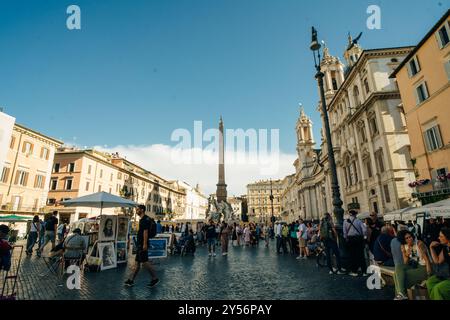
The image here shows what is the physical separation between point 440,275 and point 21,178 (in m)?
36.6

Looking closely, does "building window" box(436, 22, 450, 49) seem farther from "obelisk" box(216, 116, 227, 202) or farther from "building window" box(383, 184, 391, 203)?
"obelisk" box(216, 116, 227, 202)

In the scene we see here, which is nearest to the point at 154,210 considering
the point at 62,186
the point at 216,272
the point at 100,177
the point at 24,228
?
the point at 100,177

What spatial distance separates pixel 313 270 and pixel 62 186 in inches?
1489

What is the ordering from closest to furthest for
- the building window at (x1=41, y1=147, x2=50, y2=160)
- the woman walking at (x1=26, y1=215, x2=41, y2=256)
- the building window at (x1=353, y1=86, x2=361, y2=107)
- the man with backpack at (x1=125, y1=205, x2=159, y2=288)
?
the man with backpack at (x1=125, y1=205, x2=159, y2=288) < the woman walking at (x1=26, y1=215, x2=41, y2=256) < the building window at (x1=353, y1=86, x2=361, y2=107) < the building window at (x1=41, y1=147, x2=50, y2=160)

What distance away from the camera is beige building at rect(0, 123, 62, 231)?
26.7 meters

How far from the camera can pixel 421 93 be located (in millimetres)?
17156

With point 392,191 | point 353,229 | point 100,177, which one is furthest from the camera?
point 100,177

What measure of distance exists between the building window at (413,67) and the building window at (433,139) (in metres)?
4.56

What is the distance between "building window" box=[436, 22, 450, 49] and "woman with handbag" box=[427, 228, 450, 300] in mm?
16898

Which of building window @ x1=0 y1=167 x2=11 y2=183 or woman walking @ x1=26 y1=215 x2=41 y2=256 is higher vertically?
building window @ x1=0 y1=167 x2=11 y2=183

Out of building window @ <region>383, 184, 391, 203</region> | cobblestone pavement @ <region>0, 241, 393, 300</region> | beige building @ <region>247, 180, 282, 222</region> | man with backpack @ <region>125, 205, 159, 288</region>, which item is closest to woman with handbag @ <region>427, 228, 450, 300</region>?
cobblestone pavement @ <region>0, 241, 393, 300</region>

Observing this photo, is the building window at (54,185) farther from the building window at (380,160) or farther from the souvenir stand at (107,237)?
the building window at (380,160)
